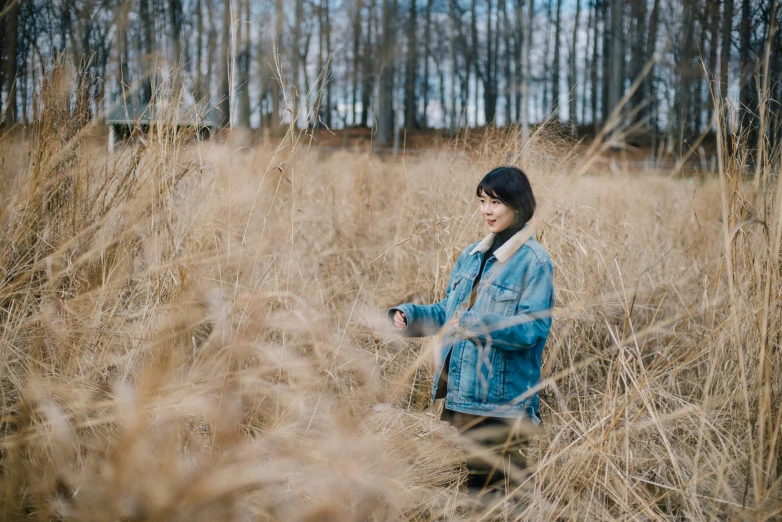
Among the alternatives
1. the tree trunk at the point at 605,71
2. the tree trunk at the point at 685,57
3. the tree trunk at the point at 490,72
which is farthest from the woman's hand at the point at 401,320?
the tree trunk at the point at 490,72

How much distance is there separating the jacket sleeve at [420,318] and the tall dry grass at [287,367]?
8 cm

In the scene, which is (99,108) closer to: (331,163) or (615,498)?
(615,498)

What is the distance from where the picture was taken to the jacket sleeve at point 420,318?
156 cm

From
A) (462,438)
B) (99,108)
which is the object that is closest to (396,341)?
(462,438)

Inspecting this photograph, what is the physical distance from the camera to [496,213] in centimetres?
157

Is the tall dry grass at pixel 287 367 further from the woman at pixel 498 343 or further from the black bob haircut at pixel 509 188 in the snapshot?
the black bob haircut at pixel 509 188

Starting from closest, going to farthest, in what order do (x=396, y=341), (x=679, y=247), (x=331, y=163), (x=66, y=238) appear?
1. (x=66, y=238)
2. (x=396, y=341)
3. (x=679, y=247)
4. (x=331, y=163)

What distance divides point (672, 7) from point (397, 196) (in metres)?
13.6

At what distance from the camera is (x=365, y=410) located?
1.30m

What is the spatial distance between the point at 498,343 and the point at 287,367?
57cm

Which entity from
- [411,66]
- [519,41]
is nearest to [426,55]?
[411,66]

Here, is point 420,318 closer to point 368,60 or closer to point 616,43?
point 616,43

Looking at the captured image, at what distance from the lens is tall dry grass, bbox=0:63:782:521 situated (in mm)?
1053

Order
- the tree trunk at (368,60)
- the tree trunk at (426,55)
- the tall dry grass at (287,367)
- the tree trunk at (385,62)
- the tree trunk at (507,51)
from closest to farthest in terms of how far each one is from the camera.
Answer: the tall dry grass at (287,367) → the tree trunk at (385,62) → the tree trunk at (368,60) → the tree trunk at (426,55) → the tree trunk at (507,51)
